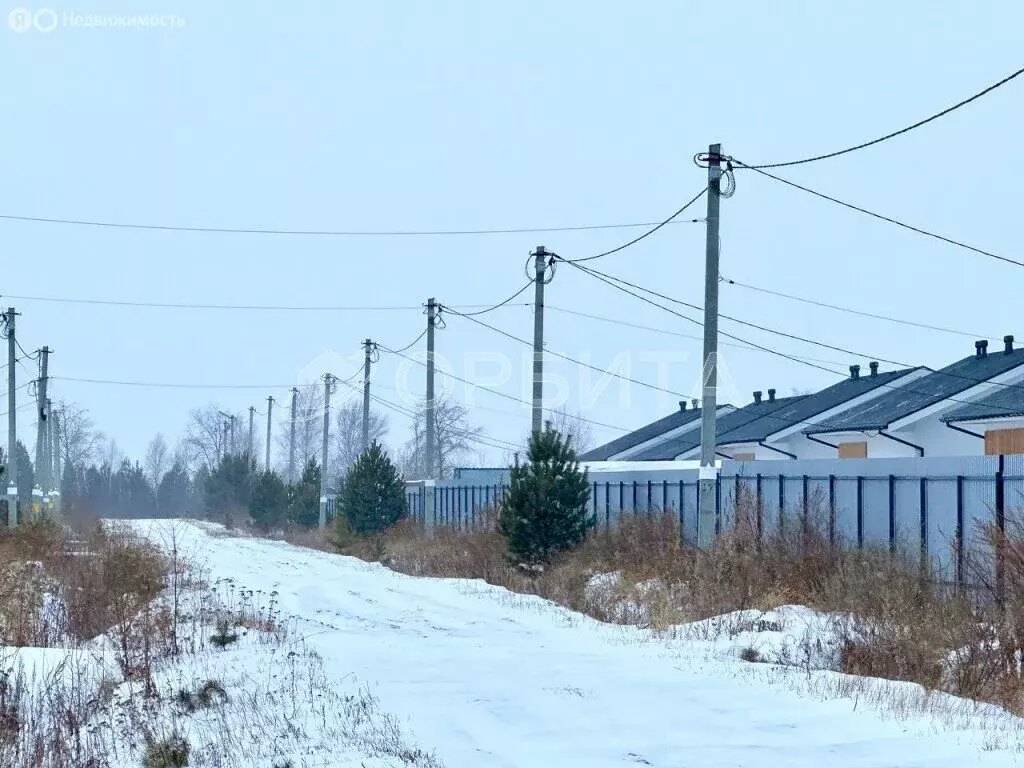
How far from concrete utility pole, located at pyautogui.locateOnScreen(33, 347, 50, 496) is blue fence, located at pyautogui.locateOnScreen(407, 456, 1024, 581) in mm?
30076

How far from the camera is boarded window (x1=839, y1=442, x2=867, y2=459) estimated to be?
3888cm

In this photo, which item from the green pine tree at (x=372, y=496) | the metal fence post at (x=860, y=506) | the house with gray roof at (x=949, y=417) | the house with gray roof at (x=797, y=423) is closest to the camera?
the metal fence post at (x=860, y=506)

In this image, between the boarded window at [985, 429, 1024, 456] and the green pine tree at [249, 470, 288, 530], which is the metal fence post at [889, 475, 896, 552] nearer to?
the boarded window at [985, 429, 1024, 456]

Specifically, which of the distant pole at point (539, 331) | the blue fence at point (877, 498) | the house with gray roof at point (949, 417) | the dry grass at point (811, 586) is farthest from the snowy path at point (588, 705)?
the house with gray roof at point (949, 417)

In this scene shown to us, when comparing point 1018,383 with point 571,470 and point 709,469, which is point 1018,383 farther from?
point 709,469

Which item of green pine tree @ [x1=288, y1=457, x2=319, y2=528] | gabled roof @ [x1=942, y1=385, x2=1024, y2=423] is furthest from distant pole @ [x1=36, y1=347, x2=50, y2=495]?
gabled roof @ [x1=942, y1=385, x2=1024, y2=423]

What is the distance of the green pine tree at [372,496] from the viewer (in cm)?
4091

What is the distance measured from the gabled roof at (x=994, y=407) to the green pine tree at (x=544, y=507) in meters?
13.8

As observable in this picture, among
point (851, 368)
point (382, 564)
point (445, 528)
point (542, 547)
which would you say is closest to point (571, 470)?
point (542, 547)

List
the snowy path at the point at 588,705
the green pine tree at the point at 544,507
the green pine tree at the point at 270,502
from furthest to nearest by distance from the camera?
the green pine tree at the point at 270,502 → the green pine tree at the point at 544,507 → the snowy path at the point at 588,705

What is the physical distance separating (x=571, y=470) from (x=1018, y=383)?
1874 cm

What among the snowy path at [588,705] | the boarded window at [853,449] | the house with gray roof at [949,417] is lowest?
the snowy path at [588,705]

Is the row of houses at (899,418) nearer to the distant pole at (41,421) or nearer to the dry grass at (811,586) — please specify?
the dry grass at (811,586)

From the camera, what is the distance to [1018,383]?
36625 mm
